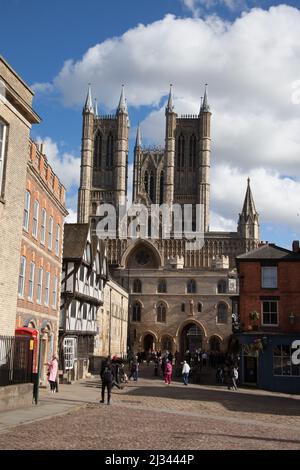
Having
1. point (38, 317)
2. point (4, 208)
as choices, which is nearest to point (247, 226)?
point (38, 317)

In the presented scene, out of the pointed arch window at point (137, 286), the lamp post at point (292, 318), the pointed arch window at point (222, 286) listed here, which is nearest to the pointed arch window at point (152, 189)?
the pointed arch window at point (137, 286)

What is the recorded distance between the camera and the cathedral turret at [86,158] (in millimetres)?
102062

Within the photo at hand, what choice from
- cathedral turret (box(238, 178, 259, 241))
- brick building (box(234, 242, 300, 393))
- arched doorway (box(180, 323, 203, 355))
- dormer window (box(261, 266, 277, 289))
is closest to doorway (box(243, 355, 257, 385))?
brick building (box(234, 242, 300, 393))

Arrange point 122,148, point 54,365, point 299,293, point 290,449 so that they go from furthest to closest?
point 122,148 → point 299,293 → point 54,365 → point 290,449

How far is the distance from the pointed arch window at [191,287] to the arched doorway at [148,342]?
7.32m

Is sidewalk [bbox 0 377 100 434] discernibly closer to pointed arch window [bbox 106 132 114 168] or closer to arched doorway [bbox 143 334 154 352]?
arched doorway [bbox 143 334 154 352]

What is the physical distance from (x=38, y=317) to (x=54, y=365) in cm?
351

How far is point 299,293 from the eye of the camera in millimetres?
33812

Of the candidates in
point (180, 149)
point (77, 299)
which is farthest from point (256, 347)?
point (180, 149)

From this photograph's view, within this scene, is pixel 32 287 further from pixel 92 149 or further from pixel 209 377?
pixel 92 149

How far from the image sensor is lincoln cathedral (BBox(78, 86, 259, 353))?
232 feet

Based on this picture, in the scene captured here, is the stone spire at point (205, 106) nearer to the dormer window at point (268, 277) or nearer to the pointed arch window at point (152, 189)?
the pointed arch window at point (152, 189)

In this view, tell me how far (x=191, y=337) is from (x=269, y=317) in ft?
130

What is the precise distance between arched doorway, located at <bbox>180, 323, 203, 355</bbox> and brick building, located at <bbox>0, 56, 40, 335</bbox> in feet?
183
